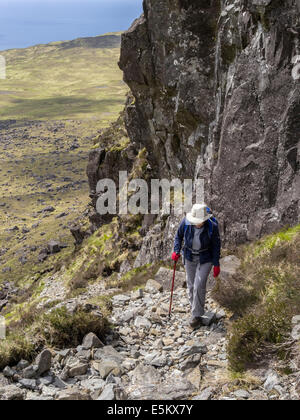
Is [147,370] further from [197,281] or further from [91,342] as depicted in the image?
[197,281]

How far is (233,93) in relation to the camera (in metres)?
15.2

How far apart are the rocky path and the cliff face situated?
519 centimetres

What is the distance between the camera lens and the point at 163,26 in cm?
2089

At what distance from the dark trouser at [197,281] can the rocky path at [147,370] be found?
39 centimetres

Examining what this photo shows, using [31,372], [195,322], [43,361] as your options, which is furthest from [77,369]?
[195,322]

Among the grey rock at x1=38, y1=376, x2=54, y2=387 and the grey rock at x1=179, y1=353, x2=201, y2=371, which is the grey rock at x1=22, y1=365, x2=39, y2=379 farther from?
the grey rock at x1=179, y1=353, x2=201, y2=371

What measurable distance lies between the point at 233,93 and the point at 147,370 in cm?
1109

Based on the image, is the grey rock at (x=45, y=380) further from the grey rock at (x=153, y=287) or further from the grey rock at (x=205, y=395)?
the grey rock at (x=153, y=287)

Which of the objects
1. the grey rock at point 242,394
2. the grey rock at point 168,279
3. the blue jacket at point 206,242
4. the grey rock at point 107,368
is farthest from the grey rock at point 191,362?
the grey rock at point 168,279

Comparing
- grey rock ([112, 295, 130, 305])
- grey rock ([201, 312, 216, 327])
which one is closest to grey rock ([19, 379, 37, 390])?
grey rock ([201, 312, 216, 327])

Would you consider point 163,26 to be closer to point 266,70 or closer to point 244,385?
point 266,70

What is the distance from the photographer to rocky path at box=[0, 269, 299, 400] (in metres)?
7.16

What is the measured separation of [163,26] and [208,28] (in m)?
2.97
